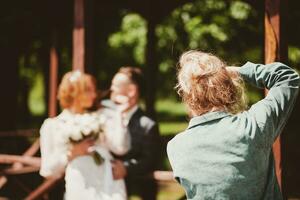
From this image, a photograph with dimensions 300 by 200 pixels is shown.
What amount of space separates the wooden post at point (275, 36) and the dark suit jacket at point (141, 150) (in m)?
1.13

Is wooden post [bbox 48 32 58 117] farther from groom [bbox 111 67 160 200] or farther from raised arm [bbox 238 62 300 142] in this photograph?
raised arm [bbox 238 62 300 142]

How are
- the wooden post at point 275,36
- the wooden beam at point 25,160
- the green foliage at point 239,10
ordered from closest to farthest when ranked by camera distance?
1. the wooden post at point 275,36
2. the wooden beam at point 25,160
3. the green foliage at point 239,10

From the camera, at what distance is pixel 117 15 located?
1206 centimetres

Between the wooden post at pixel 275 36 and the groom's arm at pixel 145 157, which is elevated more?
the wooden post at pixel 275 36

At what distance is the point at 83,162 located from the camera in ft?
15.1

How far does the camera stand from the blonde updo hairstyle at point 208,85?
2.79 metres

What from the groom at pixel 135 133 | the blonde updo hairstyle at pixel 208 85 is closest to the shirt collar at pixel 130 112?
the groom at pixel 135 133

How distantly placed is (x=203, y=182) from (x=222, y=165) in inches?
5.4

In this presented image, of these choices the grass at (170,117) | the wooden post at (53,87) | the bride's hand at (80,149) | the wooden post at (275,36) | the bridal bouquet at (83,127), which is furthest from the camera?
the grass at (170,117)

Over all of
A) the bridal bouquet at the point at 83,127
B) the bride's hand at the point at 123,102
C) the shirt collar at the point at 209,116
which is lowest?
the bridal bouquet at the point at 83,127

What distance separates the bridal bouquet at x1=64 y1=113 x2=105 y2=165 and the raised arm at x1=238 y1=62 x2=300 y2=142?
1937mm

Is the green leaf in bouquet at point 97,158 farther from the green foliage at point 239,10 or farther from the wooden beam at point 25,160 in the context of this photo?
the green foliage at point 239,10

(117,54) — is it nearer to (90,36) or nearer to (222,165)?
(90,36)

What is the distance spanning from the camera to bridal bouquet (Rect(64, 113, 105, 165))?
173 inches
